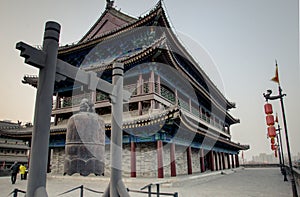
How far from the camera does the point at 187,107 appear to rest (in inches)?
722

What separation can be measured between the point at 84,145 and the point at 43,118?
0.87 m

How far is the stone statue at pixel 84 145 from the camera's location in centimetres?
330

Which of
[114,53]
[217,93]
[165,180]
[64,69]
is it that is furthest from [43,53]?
[217,93]

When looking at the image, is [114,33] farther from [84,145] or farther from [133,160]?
[84,145]

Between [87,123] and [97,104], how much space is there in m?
11.6

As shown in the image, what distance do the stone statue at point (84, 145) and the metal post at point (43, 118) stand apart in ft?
2.08

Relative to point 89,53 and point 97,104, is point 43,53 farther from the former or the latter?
point 89,53

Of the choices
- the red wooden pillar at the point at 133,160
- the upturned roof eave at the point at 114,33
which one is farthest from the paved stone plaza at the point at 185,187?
the upturned roof eave at the point at 114,33

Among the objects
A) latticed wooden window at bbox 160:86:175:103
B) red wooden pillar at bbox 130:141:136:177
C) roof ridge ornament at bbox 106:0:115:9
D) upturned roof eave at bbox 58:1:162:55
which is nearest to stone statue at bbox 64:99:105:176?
red wooden pillar at bbox 130:141:136:177

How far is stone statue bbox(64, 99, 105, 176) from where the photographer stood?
3.30 meters

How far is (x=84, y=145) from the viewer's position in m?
3.39

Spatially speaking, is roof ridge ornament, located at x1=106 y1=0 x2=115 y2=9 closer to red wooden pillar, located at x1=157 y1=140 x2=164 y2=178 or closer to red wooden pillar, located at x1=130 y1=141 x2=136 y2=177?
red wooden pillar, located at x1=130 y1=141 x2=136 y2=177

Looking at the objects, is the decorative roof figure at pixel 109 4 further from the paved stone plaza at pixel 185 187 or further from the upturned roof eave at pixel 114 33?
the paved stone plaza at pixel 185 187

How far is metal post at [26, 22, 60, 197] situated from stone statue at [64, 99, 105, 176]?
2.08 ft
